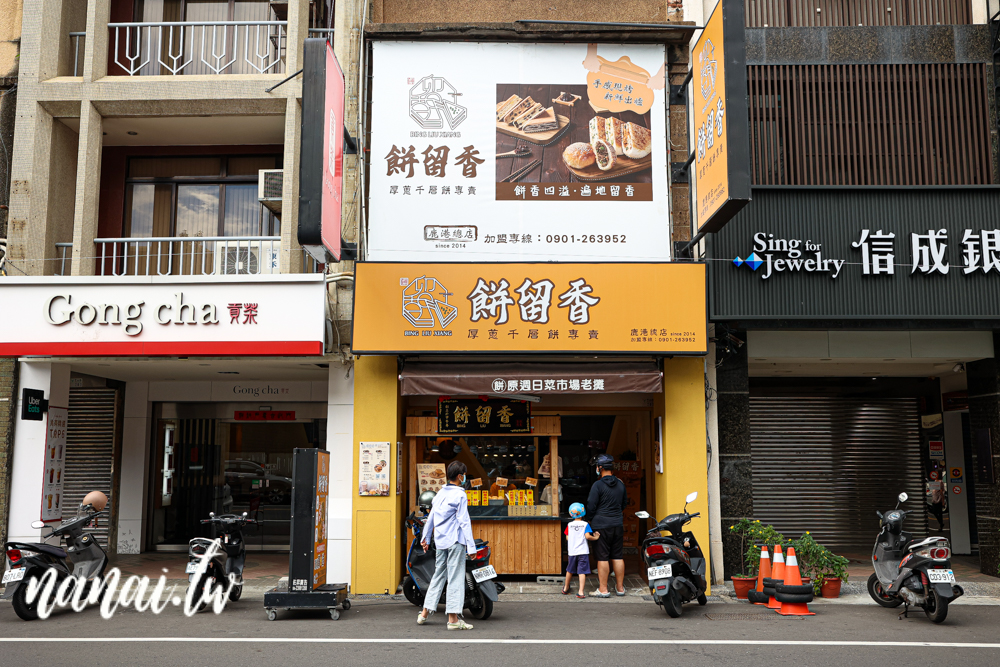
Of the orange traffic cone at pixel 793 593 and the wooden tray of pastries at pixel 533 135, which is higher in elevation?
the wooden tray of pastries at pixel 533 135

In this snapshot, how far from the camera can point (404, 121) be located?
12.1m

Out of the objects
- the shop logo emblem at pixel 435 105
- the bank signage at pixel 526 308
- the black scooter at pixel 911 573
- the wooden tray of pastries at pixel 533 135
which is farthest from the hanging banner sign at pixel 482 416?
the black scooter at pixel 911 573

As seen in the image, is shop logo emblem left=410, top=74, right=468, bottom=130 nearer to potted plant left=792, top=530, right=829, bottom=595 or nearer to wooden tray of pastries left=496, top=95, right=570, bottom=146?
wooden tray of pastries left=496, top=95, right=570, bottom=146

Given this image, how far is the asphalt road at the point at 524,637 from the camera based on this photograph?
7406 millimetres

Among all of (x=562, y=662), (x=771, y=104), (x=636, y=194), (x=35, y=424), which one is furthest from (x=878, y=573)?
(x=35, y=424)

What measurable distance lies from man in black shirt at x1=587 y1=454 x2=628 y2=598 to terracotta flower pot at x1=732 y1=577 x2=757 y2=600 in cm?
147

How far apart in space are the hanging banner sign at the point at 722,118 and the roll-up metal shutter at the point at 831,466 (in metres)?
5.74

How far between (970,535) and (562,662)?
11450 millimetres

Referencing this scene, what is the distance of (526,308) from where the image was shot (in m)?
11.4

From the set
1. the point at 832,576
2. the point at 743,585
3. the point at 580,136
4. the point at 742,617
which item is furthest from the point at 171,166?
the point at 832,576

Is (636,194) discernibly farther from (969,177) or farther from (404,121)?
(969,177)

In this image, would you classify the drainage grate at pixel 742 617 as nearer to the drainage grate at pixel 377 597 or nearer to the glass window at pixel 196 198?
the drainage grate at pixel 377 597

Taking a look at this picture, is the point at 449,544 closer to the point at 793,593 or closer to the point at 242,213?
the point at 793,593

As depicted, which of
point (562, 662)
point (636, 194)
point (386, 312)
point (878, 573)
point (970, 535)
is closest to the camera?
point (562, 662)
